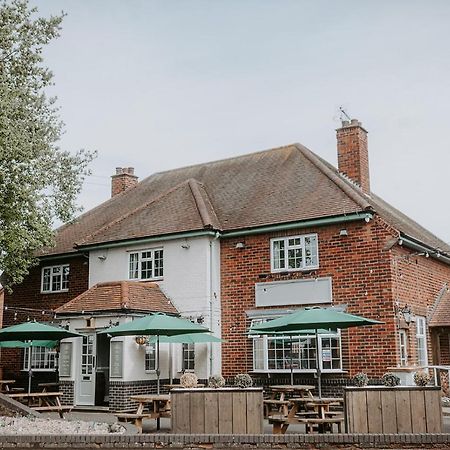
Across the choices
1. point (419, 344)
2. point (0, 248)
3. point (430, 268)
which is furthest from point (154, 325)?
point (430, 268)

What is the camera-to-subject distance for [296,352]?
19234mm

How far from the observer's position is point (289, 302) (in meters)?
19.5

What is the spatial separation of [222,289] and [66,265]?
704 cm

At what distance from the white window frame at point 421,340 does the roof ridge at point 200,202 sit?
687 cm

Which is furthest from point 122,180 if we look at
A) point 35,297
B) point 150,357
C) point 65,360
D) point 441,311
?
point 441,311

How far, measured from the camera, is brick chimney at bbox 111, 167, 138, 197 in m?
28.8

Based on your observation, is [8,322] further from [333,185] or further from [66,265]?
[333,185]

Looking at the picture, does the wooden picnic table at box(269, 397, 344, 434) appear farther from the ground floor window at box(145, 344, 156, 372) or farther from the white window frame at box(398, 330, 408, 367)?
the ground floor window at box(145, 344, 156, 372)

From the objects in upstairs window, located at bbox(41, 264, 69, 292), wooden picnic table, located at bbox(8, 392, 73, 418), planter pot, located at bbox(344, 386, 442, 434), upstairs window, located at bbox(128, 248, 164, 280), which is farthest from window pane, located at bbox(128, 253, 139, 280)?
planter pot, located at bbox(344, 386, 442, 434)

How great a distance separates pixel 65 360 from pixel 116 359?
2328 mm

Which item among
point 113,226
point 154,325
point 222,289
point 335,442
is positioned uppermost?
point 113,226

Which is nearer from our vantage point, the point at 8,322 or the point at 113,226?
the point at 113,226

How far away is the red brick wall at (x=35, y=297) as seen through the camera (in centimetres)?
2431

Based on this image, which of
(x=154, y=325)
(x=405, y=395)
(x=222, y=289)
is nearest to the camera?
(x=405, y=395)
